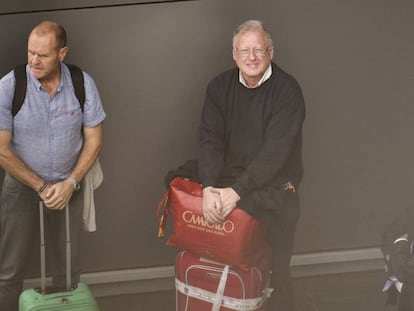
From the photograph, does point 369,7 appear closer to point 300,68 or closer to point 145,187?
point 300,68

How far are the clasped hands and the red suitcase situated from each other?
0.30m

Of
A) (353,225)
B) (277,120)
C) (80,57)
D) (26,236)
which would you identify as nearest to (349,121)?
(353,225)

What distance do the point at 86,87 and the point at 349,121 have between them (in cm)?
162

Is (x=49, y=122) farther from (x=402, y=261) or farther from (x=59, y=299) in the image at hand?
(x=402, y=261)

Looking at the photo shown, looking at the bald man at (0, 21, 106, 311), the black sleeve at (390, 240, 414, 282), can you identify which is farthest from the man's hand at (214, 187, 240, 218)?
the black sleeve at (390, 240, 414, 282)

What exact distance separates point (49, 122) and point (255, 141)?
3.17 ft

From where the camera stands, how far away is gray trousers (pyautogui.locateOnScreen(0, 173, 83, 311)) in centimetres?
430

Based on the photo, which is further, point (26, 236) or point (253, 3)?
point (253, 3)

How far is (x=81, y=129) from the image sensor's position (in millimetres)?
4289

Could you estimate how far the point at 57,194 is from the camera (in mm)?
4207

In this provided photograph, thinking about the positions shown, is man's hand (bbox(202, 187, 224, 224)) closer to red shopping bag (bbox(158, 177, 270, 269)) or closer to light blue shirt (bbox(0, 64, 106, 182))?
red shopping bag (bbox(158, 177, 270, 269))

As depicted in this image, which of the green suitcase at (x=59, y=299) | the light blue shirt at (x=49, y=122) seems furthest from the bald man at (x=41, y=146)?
the green suitcase at (x=59, y=299)

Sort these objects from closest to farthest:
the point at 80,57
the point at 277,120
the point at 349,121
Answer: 1. the point at 277,120
2. the point at 80,57
3. the point at 349,121

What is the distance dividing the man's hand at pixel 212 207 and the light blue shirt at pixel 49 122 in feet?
2.11
